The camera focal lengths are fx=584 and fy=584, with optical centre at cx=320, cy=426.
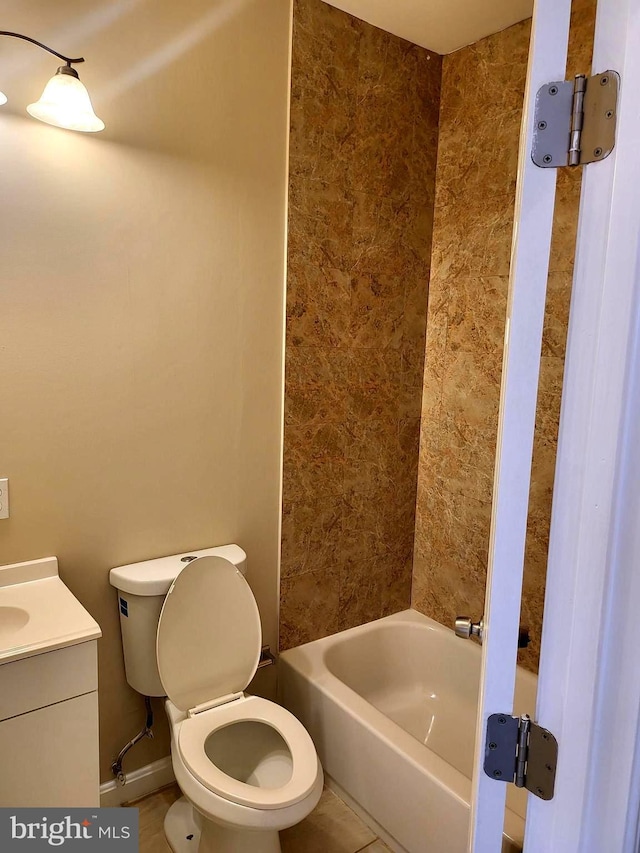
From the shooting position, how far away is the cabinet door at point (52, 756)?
4.53 feet

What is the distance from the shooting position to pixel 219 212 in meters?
1.94

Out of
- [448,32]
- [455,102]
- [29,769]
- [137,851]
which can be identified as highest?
[448,32]

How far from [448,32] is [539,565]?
2195mm

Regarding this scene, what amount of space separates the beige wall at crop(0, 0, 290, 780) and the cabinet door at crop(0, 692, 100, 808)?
0.43 m

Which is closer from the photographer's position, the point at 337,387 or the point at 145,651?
the point at 145,651

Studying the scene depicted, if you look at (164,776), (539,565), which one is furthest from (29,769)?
(539,565)

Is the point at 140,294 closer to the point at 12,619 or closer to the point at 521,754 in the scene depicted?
the point at 12,619

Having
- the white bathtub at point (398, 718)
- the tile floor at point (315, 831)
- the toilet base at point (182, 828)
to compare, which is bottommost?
the tile floor at point (315, 831)

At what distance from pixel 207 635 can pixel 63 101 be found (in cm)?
156

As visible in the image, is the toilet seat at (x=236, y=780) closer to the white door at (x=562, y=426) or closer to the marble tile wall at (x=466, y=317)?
the white door at (x=562, y=426)

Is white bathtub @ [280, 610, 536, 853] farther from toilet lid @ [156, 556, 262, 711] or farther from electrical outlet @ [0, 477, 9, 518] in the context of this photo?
electrical outlet @ [0, 477, 9, 518]

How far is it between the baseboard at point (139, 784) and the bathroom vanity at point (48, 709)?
0.52 meters

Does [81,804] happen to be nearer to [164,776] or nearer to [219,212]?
[164,776]

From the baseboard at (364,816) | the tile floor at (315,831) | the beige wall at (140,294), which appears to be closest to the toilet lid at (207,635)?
the beige wall at (140,294)
